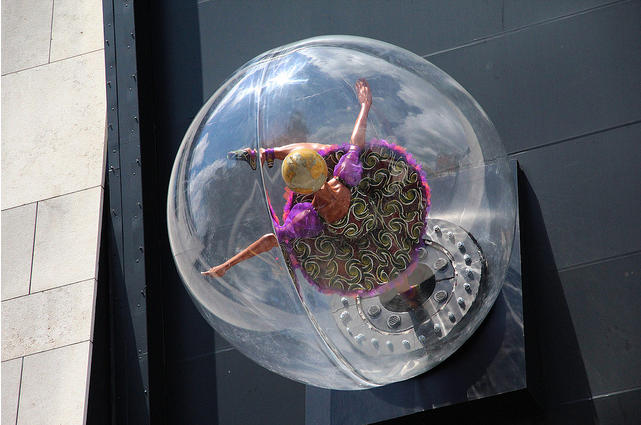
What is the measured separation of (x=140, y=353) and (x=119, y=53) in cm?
212

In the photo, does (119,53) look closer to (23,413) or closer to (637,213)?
(23,413)

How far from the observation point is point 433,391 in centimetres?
336

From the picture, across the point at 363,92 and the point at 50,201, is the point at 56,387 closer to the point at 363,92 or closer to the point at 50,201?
the point at 50,201

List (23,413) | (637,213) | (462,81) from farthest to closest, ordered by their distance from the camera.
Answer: (23,413)
(462,81)
(637,213)

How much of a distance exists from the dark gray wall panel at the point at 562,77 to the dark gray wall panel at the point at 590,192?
9 centimetres

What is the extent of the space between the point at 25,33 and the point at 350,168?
449cm

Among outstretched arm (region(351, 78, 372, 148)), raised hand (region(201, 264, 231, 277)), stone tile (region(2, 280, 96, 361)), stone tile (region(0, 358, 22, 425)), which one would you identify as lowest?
stone tile (region(0, 358, 22, 425))

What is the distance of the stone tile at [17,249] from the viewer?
529cm

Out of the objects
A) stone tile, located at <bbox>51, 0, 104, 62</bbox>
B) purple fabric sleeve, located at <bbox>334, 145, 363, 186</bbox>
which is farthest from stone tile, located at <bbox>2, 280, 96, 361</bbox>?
purple fabric sleeve, located at <bbox>334, 145, 363, 186</bbox>

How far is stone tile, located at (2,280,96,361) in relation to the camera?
5039 mm

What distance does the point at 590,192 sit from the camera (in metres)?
3.88

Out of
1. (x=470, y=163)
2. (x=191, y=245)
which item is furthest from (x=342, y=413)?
(x=470, y=163)

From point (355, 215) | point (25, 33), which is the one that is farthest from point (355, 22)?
point (25, 33)

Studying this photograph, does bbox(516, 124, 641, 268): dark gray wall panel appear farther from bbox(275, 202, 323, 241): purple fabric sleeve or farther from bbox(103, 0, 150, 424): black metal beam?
bbox(103, 0, 150, 424): black metal beam
